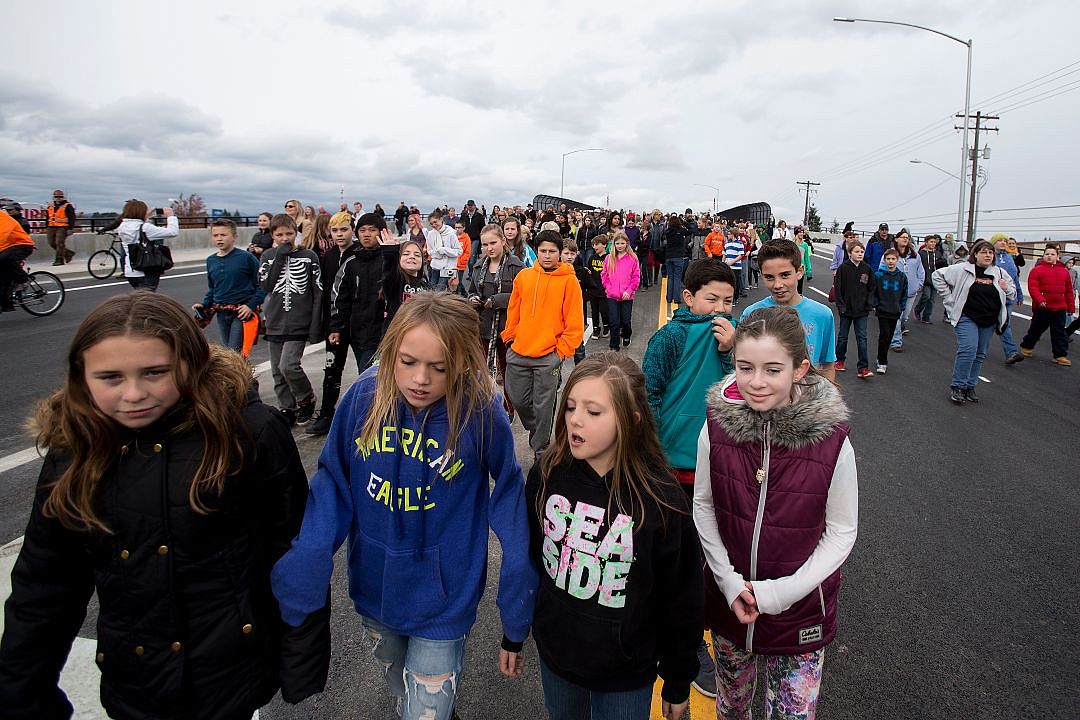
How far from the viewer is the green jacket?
296 centimetres

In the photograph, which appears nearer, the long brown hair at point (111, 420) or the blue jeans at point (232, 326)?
the long brown hair at point (111, 420)

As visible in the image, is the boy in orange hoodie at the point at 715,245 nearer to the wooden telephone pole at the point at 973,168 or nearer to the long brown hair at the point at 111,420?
the long brown hair at the point at 111,420

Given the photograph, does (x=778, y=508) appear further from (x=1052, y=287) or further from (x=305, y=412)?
(x=1052, y=287)

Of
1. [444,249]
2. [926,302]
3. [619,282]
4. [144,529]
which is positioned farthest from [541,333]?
[926,302]

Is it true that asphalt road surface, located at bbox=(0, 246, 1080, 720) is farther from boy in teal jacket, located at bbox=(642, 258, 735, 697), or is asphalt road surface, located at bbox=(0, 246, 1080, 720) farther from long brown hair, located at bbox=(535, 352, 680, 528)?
long brown hair, located at bbox=(535, 352, 680, 528)

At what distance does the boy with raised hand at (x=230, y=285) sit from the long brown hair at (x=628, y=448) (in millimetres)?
5064

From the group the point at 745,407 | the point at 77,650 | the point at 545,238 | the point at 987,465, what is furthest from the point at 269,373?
the point at 987,465

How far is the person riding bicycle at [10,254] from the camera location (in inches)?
367

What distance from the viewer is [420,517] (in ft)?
6.40

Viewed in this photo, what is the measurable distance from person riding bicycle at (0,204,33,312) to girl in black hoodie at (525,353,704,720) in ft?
37.5

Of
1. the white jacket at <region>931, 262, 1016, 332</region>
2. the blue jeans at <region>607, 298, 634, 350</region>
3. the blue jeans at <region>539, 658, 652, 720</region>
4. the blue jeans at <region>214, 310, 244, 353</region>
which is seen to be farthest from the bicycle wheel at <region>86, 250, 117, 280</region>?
the white jacket at <region>931, 262, 1016, 332</region>

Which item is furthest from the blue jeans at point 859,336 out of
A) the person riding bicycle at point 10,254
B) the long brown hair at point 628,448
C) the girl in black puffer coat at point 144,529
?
the person riding bicycle at point 10,254

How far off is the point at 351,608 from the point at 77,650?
4.02ft

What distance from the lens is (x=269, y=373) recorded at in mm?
7613
